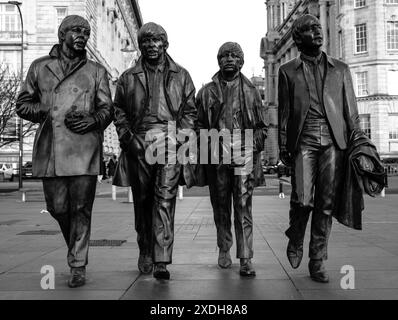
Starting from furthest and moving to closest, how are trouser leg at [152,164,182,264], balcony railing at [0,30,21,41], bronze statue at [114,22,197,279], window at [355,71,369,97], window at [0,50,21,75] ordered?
window at [355,71,369,97] < window at [0,50,21,75] < balcony railing at [0,30,21,41] < bronze statue at [114,22,197,279] < trouser leg at [152,164,182,264]

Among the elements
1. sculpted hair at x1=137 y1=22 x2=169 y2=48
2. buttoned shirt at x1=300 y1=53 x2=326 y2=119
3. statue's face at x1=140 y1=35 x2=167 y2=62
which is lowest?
buttoned shirt at x1=300 y1=53 x2=326 y2=119

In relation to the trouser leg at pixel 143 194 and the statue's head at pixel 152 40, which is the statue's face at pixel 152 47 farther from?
the trouser leg at pixel 143 194

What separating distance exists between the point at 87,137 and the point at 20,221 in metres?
7.88

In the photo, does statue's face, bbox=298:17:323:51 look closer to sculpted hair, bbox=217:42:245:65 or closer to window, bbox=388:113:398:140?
sculpted hair, bbox=217:42:245:65

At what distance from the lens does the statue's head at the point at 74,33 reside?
5.19m

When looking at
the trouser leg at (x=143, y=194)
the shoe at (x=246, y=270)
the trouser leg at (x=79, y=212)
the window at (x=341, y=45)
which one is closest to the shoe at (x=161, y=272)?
the trouser leg at (x=143, y=194)

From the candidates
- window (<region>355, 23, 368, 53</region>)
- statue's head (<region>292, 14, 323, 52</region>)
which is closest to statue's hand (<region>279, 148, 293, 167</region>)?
statue's head (<region>292, 14, 323, 52</region>)

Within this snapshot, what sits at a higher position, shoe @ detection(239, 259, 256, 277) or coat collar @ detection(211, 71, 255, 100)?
coat collar @ detection(211, 71, 255, 100)

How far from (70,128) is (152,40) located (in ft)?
3.81

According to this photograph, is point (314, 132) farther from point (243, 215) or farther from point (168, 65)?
point (168, 65)

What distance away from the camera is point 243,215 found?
5.72 m

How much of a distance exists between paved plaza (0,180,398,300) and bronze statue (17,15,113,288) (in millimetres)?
515

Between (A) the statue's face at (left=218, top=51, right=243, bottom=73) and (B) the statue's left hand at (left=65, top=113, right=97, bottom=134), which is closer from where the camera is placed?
(B) the statue's left hand at (left=65, top=113, right=97, bottom=134)

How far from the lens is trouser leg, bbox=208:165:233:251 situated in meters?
5.95
